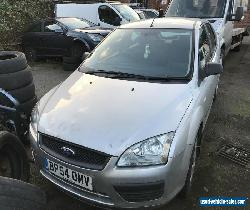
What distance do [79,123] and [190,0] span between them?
6528 mm

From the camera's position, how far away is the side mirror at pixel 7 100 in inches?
166

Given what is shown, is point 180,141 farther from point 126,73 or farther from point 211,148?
point 211,148

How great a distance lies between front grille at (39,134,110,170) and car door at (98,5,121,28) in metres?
9.00

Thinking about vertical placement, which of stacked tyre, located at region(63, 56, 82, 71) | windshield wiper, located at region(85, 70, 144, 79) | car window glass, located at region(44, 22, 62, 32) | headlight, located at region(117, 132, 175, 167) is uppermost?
windshield wiper, located at region(85, 70, 144, 79)

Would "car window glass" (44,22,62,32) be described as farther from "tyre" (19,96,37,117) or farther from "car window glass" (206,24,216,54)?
"tyre" (19,96,37,117)

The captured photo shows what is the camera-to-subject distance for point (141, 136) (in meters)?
3.04

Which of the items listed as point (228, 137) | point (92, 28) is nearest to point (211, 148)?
point (228, 137)

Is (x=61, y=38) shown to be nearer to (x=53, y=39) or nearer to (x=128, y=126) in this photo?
(x=53, y=39)

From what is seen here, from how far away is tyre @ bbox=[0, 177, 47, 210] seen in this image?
2679mm

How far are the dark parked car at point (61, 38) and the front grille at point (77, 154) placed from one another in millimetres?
6664

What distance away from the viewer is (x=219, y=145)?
4.88m

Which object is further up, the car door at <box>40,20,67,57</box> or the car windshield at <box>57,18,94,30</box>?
the car windshield at <box>57,18,94,30</box>

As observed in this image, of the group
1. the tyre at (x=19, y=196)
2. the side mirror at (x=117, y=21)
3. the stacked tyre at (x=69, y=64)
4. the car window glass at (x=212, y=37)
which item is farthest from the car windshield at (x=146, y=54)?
the side mirror at (x=117, y=21)

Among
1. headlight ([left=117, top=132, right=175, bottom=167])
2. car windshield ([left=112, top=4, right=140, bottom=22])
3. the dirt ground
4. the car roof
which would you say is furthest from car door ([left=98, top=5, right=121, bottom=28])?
headlight ([left=117, top=132, right=175, bottom=167])
